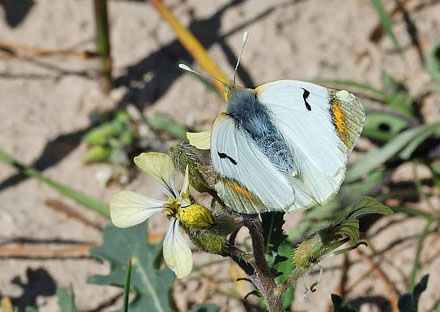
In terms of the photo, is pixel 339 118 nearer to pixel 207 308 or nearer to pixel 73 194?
pixel 207 308

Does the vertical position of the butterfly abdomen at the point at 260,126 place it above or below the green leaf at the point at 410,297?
above

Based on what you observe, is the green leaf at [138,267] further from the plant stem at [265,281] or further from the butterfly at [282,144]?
the butterfly at [282,144]

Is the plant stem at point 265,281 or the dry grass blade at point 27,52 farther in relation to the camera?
the dry grass blade at point 27,52

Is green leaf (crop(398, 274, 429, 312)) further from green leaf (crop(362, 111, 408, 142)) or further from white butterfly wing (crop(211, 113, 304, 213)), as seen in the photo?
green leaf (crop(362, 111, 408, 142))

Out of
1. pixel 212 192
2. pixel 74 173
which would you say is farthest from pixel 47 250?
pixel 212 192

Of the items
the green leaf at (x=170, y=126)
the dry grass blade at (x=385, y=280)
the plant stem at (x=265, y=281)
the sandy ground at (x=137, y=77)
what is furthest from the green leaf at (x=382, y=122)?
the plant stem at (x=265, y=281)

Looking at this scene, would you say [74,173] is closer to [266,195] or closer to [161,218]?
[161,218]

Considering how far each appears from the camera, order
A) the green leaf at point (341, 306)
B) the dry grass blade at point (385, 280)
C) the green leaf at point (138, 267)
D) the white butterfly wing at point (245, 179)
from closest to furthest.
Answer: the white butterfly wing at point (245, 179), the green leaf at point (341, 306), the green leaf at point (138, 267), the dry grass blade at point (385, 280)
